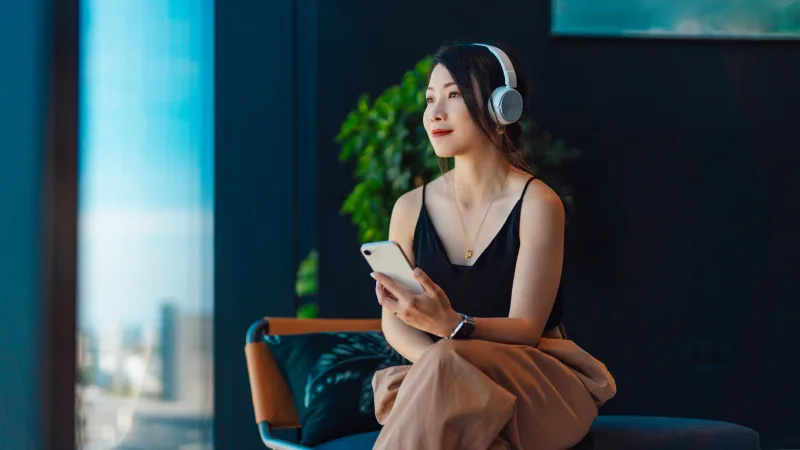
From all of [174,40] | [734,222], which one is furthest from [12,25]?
[734,222]

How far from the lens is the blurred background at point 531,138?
145 inches

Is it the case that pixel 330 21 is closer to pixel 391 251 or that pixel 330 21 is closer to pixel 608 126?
pixel 608 126

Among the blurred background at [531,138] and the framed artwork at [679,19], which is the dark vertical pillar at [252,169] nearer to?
the blurred background at [531,138]

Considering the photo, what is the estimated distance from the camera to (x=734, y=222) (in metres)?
4.01

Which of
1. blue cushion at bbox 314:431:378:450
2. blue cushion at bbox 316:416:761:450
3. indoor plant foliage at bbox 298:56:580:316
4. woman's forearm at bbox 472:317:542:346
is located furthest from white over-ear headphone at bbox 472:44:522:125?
indoor plant foliage at bbox 298:56:580:316

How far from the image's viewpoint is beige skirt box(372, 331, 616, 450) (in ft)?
5.47

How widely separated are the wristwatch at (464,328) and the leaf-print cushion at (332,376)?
0.68 meters

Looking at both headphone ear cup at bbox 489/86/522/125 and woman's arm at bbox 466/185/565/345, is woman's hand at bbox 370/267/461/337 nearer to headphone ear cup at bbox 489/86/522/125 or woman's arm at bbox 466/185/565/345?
woman's arm at bbox 466/185/565/345

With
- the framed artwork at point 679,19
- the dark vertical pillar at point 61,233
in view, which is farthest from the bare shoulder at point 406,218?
the framed artwork at point 679,19

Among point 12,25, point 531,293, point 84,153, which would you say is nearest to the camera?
point 531,293

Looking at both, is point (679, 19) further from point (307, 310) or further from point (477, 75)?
point (477, 75)

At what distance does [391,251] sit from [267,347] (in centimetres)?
91

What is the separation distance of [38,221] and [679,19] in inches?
106

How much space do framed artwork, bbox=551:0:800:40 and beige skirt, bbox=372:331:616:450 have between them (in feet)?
7.51
